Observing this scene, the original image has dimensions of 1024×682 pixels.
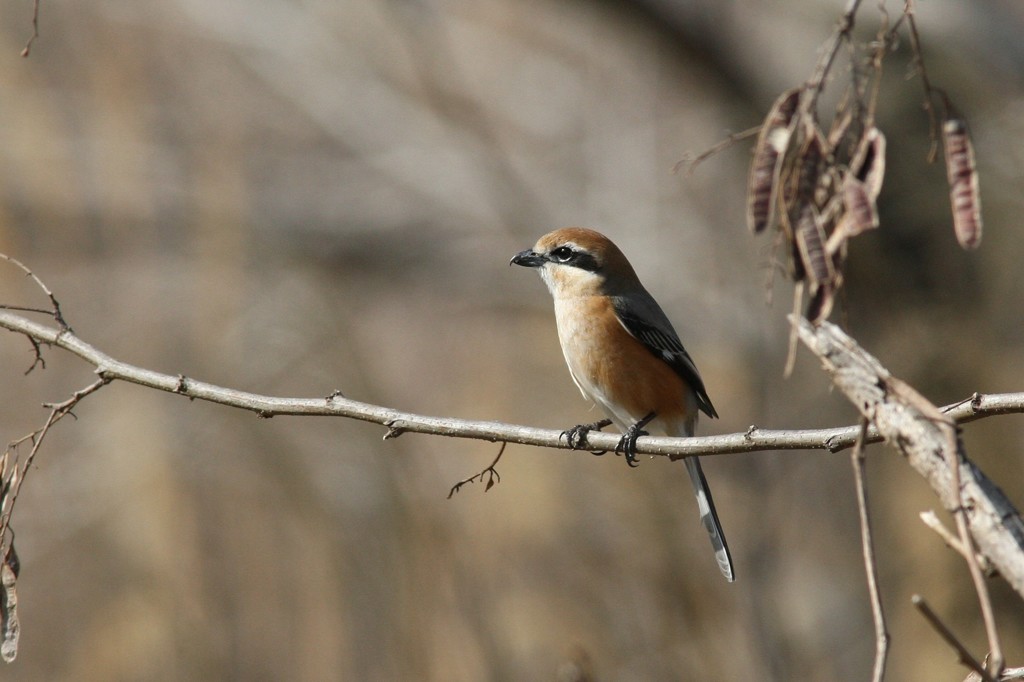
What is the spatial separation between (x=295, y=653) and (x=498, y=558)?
169cm

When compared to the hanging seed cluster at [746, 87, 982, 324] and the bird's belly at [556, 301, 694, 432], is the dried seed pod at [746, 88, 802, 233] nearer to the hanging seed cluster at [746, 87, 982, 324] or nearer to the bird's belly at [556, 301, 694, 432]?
the hanging seed cluster at [746, 87, 982, 324]

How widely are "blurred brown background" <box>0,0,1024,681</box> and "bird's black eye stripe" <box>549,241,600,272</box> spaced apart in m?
2.82

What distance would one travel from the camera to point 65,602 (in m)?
7.91

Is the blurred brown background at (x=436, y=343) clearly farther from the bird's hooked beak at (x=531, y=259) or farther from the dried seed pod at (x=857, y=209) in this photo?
the dried seed pod at (x=857, y=209)

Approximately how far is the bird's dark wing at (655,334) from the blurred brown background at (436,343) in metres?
2.82

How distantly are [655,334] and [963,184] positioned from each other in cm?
254

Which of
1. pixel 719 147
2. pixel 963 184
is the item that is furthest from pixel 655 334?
pixel 963 184

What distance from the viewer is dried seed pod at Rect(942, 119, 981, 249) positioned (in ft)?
7.27

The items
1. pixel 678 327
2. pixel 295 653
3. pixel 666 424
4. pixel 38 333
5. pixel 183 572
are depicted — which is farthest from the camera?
pixel 678 327

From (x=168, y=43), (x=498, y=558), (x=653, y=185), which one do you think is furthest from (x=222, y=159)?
(x=498, y=558)

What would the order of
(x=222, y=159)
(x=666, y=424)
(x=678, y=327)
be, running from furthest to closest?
(x=222, y=159)
(x=678, y=327)
(x=666, y=424)

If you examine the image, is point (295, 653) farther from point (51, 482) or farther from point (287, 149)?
point (287, 149)

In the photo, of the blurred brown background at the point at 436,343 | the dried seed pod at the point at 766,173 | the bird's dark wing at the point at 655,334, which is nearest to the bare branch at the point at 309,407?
the dried seed pod at the point at 766,173

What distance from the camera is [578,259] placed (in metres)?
4.93
